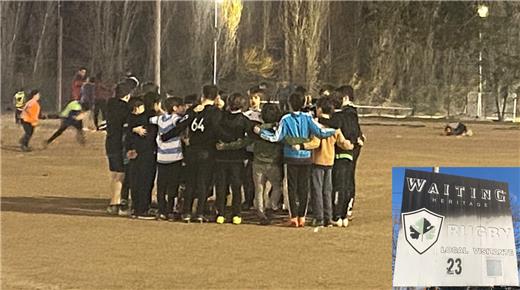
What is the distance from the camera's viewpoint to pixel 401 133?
88.1ft

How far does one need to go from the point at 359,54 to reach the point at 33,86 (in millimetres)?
12894

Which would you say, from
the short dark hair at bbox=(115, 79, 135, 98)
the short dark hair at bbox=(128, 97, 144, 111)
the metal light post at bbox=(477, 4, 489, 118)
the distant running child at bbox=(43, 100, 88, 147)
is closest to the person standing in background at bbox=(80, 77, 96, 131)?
the distant running child at bbox=(43, 100, 88, 147)

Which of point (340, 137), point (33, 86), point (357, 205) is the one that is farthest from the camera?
point (33, 86)

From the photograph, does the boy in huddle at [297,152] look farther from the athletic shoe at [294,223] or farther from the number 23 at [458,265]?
the number 23 at [458,265]

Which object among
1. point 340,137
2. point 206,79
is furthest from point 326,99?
point 206,79

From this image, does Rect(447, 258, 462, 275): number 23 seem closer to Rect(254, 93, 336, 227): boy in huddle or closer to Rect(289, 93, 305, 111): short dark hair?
Rect(254, 93, 336, 227): boy in huddle

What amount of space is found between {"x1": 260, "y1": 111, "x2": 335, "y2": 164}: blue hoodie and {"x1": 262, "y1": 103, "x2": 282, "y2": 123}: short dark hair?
233mm

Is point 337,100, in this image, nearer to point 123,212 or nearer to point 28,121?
point 123,212

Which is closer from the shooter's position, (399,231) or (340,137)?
(399,231)

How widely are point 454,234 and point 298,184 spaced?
4.48m

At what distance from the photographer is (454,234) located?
5.05 meters

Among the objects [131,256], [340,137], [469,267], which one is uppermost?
[340,137]

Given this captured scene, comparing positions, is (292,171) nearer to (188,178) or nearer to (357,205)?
(188,178)

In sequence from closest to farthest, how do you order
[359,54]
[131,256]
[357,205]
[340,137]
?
[131,256], [340,137], [357,205], [359,54]
